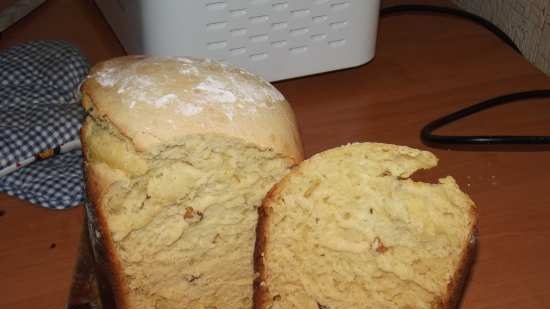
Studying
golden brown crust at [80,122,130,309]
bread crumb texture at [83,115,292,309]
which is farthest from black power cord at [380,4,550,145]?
golden brown crust at [80,122,130,309]

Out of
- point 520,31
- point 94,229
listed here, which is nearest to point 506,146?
point 520,31

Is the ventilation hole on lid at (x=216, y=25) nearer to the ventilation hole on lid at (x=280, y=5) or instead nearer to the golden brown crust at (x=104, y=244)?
the ventilation hole on lid at (x=280, y=5)

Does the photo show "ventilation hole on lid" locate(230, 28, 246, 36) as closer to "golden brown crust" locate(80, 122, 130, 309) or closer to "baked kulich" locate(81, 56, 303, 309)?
"baked kulich" locate(81, 56, 303, 309)

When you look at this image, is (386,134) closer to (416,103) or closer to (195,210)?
(416,103)

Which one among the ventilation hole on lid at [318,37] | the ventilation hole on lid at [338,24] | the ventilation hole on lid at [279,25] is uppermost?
the ventilation hole on lid at [279,25]

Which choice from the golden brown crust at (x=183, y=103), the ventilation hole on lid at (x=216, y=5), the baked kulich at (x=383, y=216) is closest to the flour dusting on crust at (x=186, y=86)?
the golden brown crust at (x=183, y=103)

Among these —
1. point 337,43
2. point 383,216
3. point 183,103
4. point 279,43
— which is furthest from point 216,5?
point 383,216

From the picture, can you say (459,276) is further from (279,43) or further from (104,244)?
(279,43)
